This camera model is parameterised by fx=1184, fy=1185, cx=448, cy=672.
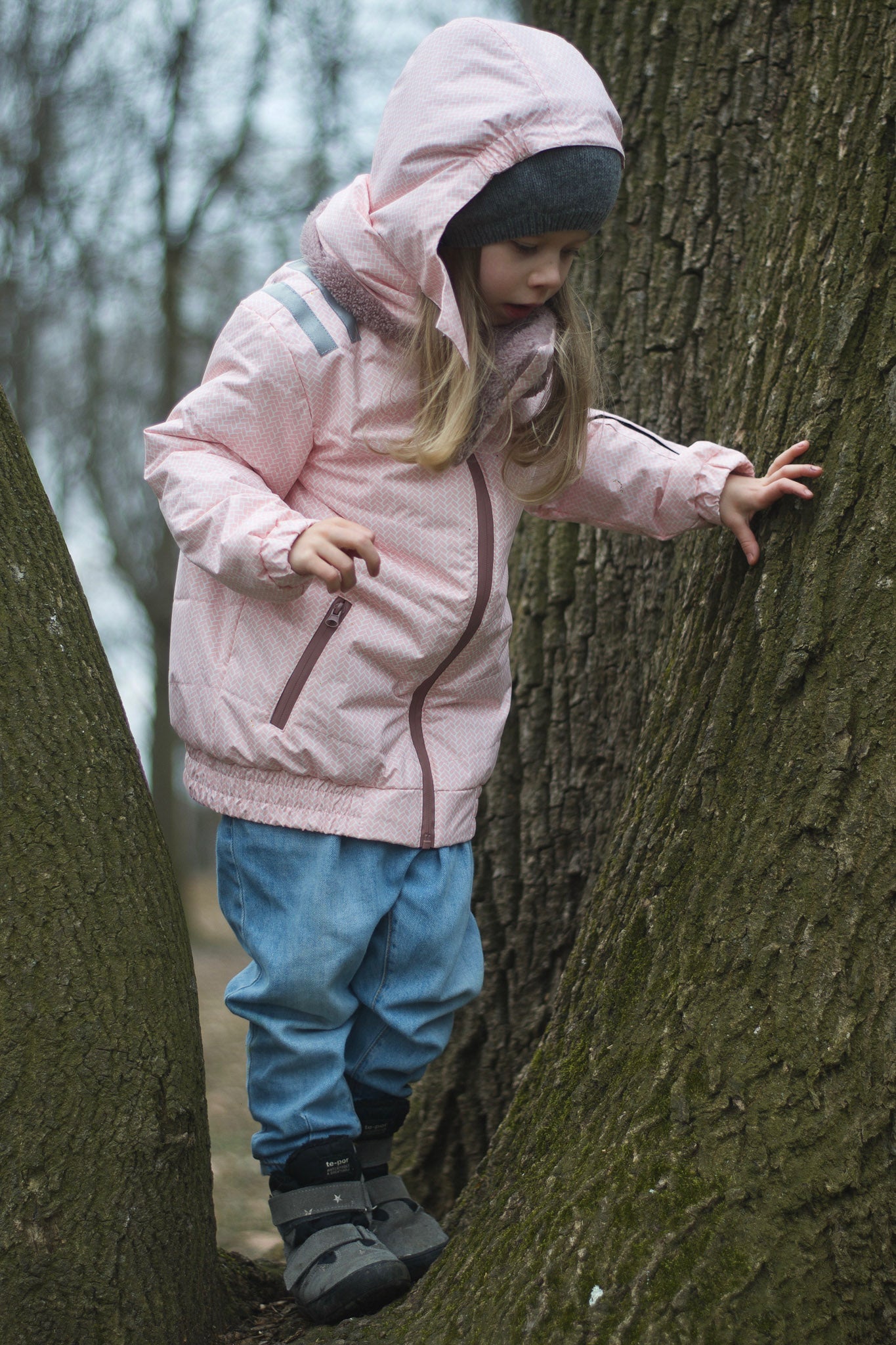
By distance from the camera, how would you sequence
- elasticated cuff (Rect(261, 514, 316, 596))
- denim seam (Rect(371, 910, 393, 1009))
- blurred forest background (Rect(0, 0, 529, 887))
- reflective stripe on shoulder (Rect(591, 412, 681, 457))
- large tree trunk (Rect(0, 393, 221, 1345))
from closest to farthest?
large tree trunk (Rect(0, 393, 221, 1345)) → elasticated cuff (Rect(261, 514, 316, 596)) → denim seam (Rect(371, 910, 393, 1009)) → reflective stripe on shoulder (Rect(591, 412, 681, 457)) → blurred forest background (Rect(0, 0, 529, 887))

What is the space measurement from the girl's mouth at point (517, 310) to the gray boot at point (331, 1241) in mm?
1395

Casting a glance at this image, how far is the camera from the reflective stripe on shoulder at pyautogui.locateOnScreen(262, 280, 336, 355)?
184 cm

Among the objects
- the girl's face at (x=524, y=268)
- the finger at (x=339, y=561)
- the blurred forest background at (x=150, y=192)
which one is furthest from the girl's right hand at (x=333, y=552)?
the blurred forest background at (x=150, y=192)

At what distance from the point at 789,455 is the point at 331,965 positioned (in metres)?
1.09

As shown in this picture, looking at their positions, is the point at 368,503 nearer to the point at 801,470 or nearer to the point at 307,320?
the point at 307,320

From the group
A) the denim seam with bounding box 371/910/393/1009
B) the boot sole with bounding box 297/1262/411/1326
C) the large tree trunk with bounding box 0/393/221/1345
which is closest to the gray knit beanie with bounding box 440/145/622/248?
the large tree trunk with bounding box 0/393/221/1345

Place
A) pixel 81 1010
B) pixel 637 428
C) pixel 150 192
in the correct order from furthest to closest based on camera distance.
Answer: pixel 150 192 → pixel 637 428 → pixel 81 1010

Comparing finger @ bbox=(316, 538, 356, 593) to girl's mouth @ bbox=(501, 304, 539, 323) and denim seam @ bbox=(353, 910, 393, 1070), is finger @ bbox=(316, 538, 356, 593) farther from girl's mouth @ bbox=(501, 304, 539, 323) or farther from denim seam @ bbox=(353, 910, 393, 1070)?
denim seam @ bbox=(353, 910, 393, 1070)

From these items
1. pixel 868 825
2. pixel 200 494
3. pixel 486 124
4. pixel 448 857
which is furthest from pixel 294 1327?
pixel 486 124

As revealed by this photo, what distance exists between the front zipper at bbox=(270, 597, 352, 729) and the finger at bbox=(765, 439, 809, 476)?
0.73 m

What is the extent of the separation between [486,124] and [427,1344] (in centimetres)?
170

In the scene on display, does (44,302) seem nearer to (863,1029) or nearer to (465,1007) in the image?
(465,1007)

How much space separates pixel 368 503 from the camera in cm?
193

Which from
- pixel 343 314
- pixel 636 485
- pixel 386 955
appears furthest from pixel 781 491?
pixel 386 955
